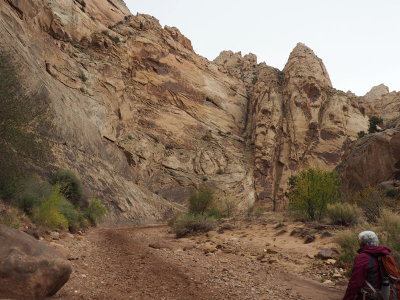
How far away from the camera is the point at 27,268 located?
356 centimetres

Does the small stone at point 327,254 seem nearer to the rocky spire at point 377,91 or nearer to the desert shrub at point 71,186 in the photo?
the desert shrub at point 71,186

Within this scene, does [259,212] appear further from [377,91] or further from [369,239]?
[377,91]

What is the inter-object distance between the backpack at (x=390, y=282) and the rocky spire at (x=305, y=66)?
5359 cm

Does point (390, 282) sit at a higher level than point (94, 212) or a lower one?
higher

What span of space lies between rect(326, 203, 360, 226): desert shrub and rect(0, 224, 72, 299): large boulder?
1158cm

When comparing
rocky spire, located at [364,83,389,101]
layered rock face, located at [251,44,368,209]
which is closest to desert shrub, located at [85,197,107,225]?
layered rock face, located at [251,44,368,209]

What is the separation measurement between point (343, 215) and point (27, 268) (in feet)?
39.8

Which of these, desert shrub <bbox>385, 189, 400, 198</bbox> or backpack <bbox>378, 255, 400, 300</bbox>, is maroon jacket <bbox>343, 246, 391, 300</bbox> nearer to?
backpack <bbox>378, 255, 400, 300</bbox>

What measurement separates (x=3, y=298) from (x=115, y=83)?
3512 centimetres

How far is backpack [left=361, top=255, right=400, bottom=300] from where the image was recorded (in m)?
3.02

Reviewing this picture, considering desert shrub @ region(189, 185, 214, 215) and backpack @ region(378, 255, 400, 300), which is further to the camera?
desert shrub @ region(189, 185, 214, 215)

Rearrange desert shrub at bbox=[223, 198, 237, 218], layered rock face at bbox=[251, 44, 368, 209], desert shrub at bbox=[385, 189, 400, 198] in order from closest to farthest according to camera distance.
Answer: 1. desert shrub at bbox=[385, 189, 400, 198]
2. desert shrub at bbox=[223, 198, 237, 218]
3. layered rock face at bbox=[251, 44, 368, 209]

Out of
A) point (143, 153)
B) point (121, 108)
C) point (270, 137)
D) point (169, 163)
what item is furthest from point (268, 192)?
point (121, 108)

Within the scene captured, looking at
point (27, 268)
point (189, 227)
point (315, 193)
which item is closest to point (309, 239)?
point (315, 193)
